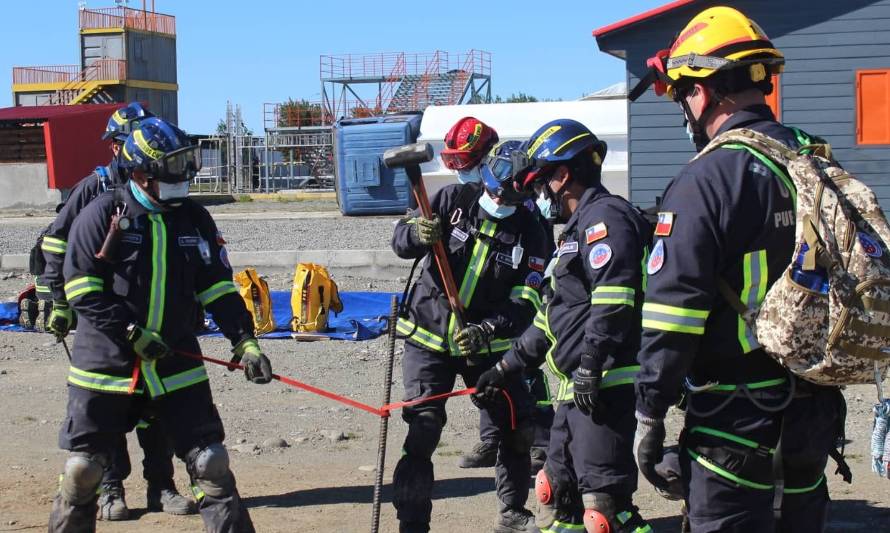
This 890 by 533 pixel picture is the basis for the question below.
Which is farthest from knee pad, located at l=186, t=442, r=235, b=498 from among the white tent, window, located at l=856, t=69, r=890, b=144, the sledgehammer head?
the white tent

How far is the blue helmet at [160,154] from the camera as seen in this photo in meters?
5.50

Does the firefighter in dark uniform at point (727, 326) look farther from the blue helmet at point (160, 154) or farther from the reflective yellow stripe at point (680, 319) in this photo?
the blue helmet at point (160, 154)

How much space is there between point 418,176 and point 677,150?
14.2 metres

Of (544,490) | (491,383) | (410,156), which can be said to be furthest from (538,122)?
(544,490)

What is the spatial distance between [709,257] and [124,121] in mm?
5314

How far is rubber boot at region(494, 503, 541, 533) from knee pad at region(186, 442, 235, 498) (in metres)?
1.64

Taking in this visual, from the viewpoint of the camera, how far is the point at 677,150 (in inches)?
775

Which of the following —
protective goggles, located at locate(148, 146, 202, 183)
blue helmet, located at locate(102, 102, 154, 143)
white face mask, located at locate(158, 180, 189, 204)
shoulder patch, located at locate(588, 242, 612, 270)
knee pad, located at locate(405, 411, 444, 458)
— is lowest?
knee pad, located at locate(405, 411, 444, 458)

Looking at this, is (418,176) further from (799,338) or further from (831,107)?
(831,107)

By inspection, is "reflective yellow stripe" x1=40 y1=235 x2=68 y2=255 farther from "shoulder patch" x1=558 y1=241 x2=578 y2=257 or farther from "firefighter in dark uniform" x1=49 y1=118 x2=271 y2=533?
"shoulder patch" x1=558 y1=241 x2=578 y2=257

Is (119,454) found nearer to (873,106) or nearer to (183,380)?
(183,380)

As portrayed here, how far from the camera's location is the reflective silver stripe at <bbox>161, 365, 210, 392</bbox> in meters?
5.48

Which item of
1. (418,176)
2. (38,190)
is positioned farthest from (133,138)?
(38,190)

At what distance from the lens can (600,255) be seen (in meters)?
4.73
